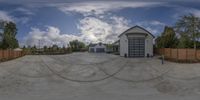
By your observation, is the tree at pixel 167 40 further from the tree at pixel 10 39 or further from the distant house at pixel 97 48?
the tree at pixel 10 39

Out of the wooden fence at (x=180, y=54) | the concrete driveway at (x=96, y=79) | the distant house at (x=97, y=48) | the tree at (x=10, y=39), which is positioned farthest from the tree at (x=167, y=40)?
the tree at (x=10, y=39)

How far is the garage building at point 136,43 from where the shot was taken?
3423mm

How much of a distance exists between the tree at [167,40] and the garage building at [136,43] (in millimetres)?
118

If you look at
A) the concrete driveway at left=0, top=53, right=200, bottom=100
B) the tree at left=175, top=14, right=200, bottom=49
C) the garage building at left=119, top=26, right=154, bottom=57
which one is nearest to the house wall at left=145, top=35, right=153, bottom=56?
the garage building at left=119, top=26, right=154, bottom=57

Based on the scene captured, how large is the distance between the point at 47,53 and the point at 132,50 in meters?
1.32

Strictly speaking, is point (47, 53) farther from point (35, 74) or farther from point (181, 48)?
point (181, 48)

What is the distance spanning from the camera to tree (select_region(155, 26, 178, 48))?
327cm

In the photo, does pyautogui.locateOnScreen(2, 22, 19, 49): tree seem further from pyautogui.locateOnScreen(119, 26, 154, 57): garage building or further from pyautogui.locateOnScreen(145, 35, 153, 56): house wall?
pyautogui.locateOnScreen(145, 35, 153, 56): house wall

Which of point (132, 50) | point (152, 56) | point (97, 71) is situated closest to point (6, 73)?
point (97, 71)

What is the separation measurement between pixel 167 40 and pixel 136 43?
2.32ft

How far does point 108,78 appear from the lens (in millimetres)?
4371

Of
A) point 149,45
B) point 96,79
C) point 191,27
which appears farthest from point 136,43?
point 191,27

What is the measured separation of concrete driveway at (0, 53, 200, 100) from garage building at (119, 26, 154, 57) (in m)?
Answer: 0.13

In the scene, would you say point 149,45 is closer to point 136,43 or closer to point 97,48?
point 136,43
